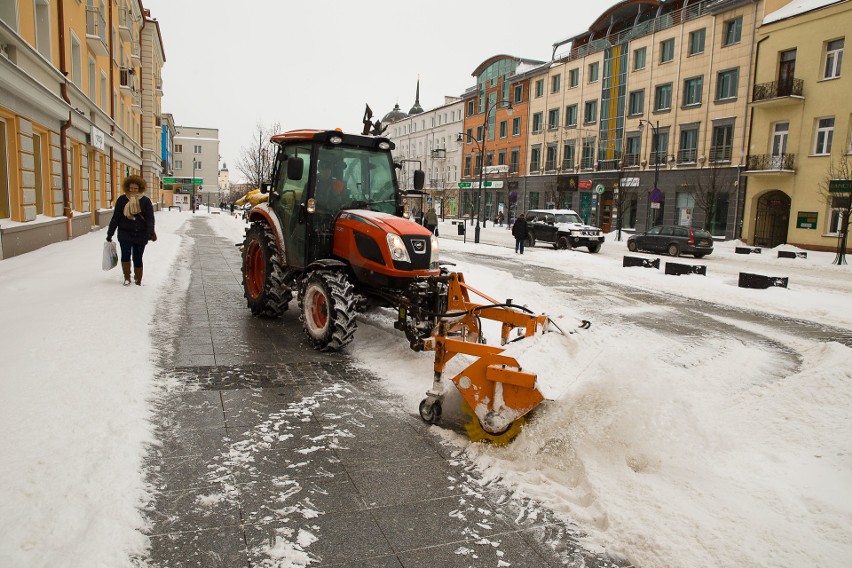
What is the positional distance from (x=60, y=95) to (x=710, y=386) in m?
18.3

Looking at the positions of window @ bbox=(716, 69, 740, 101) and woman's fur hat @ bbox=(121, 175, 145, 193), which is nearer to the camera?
woman's fur hat @ bbox=(121, 175, 145, 193)

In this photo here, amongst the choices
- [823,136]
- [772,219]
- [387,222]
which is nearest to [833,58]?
[823,136]

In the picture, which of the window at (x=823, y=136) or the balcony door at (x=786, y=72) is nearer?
the window at (x=823, y=136)

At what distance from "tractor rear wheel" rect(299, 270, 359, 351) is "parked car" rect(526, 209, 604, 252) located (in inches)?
828

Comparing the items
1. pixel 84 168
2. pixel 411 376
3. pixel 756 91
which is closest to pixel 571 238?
pixel 756 91

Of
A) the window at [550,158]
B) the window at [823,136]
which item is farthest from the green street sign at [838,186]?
the window at [550,158]

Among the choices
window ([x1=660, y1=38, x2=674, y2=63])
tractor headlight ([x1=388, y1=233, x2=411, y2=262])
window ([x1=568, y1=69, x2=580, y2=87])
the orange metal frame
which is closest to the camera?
the orange metal frame

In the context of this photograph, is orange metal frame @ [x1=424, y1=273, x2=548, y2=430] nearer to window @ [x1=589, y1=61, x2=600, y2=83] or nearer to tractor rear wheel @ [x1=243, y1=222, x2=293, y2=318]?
tractor rear wheel @ [x1=243, y1=222, x2=293, y2=318]

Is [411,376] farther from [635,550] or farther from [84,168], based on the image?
[84,168]

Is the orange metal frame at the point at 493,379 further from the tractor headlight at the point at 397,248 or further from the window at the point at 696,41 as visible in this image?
the window at the point at 696,41

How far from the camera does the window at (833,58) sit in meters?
27.7

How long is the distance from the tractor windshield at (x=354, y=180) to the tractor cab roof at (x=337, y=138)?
8cm

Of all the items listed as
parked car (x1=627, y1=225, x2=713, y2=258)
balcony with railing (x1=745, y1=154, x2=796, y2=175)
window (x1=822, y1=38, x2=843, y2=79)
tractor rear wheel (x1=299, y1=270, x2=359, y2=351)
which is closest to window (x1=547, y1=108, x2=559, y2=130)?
balcony with railing (x1=745, y1=154, x2=796, y2=175)

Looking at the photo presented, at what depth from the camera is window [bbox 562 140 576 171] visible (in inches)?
1891
